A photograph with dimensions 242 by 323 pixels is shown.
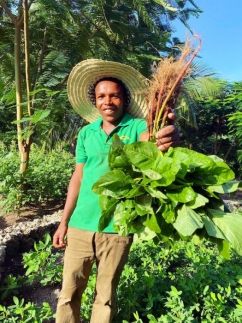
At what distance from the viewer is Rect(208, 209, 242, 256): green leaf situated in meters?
1.22

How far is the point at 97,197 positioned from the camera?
1800mm

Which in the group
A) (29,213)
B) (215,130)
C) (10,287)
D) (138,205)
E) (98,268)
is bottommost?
(29,213)

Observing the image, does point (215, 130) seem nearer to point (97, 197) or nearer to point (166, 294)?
point (166, 294)

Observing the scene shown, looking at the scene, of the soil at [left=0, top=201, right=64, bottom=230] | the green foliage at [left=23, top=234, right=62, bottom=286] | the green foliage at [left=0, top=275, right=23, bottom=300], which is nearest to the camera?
the green foliage at [left=0, top=275, right=23, bottom=300]

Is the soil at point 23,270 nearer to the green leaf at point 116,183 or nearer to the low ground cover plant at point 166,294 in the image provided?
the low ground cover plant at point 166,294

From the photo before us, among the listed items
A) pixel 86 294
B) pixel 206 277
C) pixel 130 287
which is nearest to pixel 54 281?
pixel 86 294

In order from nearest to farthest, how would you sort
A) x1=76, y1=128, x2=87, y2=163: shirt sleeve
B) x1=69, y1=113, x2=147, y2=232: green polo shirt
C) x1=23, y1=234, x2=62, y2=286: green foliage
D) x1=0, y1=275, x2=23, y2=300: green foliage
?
x1=69, y1=113, x2=147, y2=232: green polo shirt, x1=76, y1=128, x2=87, y2=163: shirt sleeve, x1=0, y1=275, x2=23, y2=300: green foliage, x1=23, y1=234, x2=62, y2=286: green foliage

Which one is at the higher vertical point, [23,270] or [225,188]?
[225,188]

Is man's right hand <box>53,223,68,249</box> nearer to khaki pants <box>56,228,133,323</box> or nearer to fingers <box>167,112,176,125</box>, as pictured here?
khaki pants <box>56,228,133,323</box>

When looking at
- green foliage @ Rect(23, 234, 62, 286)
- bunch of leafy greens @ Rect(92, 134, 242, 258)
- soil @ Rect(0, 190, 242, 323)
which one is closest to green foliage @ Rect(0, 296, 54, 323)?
soil @ Rect(0, 190, 242, 323)

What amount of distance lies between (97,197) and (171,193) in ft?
2.04

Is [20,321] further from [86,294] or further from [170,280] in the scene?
[170,280]

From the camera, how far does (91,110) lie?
2121 millimetres

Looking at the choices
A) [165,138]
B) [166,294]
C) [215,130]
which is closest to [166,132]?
[165,138]
